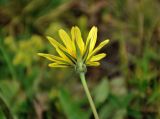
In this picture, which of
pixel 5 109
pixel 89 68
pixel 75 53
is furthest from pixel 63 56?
pixel 89 68

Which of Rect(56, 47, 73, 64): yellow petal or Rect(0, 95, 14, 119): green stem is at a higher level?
Rect(56, 47, 73, 64): yellow petal

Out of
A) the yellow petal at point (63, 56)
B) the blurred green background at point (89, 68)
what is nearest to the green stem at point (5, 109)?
the blurred green background at point (89, 68)

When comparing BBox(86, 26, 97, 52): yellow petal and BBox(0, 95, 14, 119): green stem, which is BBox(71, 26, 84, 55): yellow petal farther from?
BBox(0, 95, 14, 119): green stem

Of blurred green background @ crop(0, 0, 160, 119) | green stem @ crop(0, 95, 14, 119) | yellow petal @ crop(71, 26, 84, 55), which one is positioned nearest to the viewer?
yellow petal @ crop(71, 26, 84, 55)

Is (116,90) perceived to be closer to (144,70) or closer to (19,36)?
(144,70)

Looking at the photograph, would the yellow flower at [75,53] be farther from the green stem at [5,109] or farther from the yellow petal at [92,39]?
the green stem at [5,109]

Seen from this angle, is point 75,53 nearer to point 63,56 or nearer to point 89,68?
point 63,56

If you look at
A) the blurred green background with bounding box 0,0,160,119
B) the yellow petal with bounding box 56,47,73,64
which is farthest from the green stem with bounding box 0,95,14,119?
the yellow petal with bounding box 56,47,73,64

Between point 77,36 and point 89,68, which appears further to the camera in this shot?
point 89,68

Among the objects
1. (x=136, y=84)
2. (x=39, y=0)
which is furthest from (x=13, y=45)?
(x=136, y=84)
